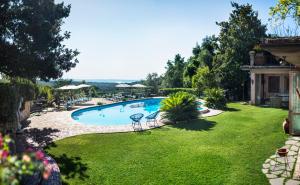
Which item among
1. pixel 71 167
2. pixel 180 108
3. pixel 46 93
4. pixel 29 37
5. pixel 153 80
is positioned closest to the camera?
pixel 71 167

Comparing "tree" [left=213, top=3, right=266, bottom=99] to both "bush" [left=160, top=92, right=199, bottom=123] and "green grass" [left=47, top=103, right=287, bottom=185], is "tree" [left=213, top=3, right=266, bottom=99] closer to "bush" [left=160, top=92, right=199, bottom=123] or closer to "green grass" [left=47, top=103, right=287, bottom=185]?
"bush" [left=160, top=92, right=199, bottom=123]

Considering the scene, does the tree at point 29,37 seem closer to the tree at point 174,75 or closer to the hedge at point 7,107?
the hedge at point 7,107

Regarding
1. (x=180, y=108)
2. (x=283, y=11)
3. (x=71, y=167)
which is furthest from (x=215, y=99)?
(x=71, y=167)

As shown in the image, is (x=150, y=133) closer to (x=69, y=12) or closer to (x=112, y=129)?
(x=112, y=129)

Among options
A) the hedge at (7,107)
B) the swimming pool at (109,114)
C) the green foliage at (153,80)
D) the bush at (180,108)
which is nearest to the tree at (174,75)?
the green foliage at (153,80)

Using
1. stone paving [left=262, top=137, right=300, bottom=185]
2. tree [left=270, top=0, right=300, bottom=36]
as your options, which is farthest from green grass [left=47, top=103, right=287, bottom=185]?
tree [left=270, top=0, right=300, bottom=36]

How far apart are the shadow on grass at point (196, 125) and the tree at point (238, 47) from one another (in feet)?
44.5

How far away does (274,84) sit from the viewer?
2850 cm

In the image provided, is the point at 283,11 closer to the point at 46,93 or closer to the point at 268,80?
the point at 268,80

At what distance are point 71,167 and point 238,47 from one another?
83.9 ft

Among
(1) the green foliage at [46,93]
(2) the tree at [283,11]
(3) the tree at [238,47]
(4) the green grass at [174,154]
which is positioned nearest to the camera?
(4) the green grass at [174,154]

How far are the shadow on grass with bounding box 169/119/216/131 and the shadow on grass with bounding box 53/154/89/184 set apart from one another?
7.85 m

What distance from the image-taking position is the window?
1113 inches

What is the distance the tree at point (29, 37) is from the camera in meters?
18.2
